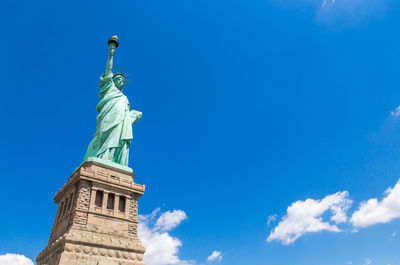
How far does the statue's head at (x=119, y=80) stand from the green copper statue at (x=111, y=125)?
0.16 m

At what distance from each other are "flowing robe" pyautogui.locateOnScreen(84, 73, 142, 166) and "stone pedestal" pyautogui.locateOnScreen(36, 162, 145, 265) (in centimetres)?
212

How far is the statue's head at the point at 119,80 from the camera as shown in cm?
3459

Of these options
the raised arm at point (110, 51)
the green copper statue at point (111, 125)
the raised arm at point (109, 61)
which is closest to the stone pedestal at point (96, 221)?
the green copper statue at point (111, 125)

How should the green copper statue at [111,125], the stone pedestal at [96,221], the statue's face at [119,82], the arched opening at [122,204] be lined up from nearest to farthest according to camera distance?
the stone pedestal at [96,221]
the arched opening at [122,204]
the green copper statue at [111,125]
the statue's face at [119,82]

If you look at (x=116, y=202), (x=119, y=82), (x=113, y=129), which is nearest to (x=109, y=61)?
(x=119, y=82)

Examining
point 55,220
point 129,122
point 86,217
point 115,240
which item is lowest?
point 115,240

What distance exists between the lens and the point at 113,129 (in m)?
29.8

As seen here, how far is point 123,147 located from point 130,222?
739 cm

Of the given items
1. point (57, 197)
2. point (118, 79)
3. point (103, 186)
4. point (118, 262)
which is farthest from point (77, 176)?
point (118, 79)

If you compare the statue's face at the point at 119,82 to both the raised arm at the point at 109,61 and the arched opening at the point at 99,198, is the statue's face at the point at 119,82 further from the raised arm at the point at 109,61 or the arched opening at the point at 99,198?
the arched opening at the point at 99,198

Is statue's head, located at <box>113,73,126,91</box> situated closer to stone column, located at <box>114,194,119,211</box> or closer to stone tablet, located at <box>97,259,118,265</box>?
stone column, located at <box>114,194,119,211</box>

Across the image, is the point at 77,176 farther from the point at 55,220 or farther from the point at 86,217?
the point at 55,220

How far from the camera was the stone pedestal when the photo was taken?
71.0 ft

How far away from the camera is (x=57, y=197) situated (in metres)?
28.3
